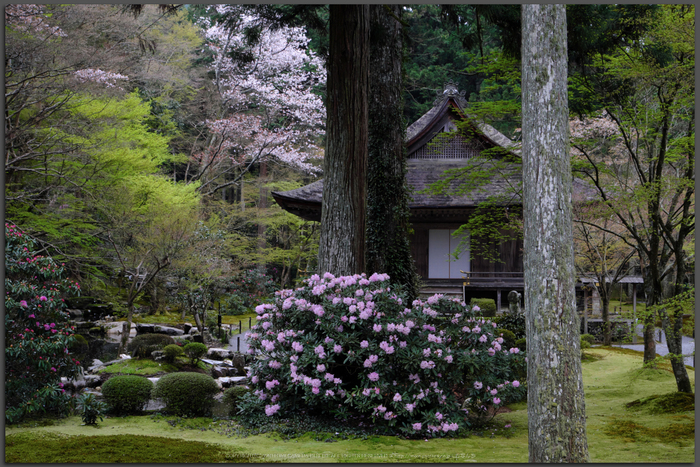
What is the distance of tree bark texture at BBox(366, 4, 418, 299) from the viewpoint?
7.30 metres

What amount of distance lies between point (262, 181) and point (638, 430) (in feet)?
54.0

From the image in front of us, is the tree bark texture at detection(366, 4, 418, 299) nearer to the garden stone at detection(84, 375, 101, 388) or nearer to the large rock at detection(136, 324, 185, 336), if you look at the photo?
the garden stone at detection(84, 375, 101, 388)

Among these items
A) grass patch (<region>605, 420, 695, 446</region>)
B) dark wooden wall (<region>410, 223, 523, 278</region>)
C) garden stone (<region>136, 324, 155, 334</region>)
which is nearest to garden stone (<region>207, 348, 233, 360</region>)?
garden stone (<region>136, 324, 155, 334</region>)

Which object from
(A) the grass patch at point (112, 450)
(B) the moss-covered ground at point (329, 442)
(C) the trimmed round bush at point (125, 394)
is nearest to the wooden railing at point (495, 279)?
(B) the moss-covered ground at point (329, 442)

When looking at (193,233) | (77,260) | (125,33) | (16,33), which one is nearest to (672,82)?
(193,233)

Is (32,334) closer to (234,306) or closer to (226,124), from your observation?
(234,306)

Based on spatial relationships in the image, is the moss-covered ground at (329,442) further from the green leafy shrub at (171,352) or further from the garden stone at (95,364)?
the garden stone at (95,364)

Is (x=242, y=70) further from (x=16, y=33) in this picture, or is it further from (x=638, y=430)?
(x=638, y=430)

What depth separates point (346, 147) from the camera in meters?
5.56

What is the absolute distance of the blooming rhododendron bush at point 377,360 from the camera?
455cm

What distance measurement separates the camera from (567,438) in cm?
320

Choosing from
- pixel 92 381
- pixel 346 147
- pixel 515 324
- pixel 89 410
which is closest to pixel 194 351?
pixel 92 381

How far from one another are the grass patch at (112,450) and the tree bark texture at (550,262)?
6.98 ft

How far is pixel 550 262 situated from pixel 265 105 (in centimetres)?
1655
